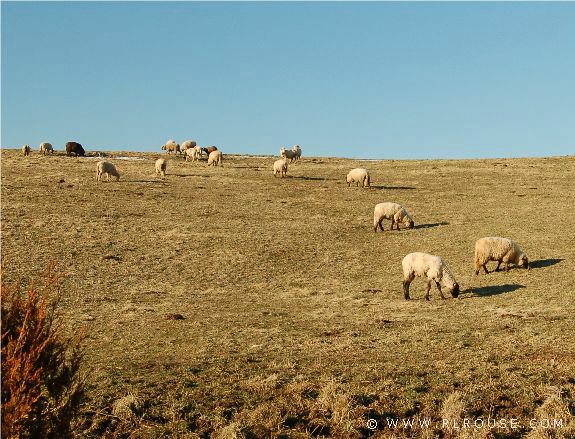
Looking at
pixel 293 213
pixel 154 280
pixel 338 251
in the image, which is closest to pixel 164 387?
pixel 154 280

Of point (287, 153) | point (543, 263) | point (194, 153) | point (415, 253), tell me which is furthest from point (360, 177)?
point (415, 253)

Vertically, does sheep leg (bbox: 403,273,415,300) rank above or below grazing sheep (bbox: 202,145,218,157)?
below

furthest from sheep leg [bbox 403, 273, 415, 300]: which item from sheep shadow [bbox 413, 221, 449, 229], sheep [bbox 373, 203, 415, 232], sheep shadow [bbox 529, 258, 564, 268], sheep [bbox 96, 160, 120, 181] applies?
sheep [bbox 96, 160, 120, 181]

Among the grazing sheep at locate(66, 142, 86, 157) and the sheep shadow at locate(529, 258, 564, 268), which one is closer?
the sheep shadow at locate(529, 258, 564, 268)

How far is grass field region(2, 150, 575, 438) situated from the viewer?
441 inches

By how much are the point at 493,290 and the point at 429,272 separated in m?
2.97

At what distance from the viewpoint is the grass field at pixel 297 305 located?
11.2 meters

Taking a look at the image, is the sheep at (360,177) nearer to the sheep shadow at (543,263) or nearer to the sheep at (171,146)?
the sheep shadow at (543,263)

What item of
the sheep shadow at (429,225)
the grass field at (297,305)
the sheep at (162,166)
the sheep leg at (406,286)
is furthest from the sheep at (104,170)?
the sheep leg at (406,286)

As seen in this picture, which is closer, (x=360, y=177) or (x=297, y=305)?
(x=297, y=305)

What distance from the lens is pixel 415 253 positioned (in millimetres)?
22156

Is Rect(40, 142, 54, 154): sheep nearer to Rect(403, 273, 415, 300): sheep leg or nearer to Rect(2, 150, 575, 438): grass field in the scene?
Rect(2, 150, 575, 438): grass field

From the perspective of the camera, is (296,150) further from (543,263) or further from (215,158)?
(543,263)

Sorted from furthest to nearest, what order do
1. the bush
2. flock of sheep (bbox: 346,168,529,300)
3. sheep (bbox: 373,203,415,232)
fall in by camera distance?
sheep (bbox: 373,203,415,232) < flock of sheep (bbox: 346,168,529,300) < the bush
